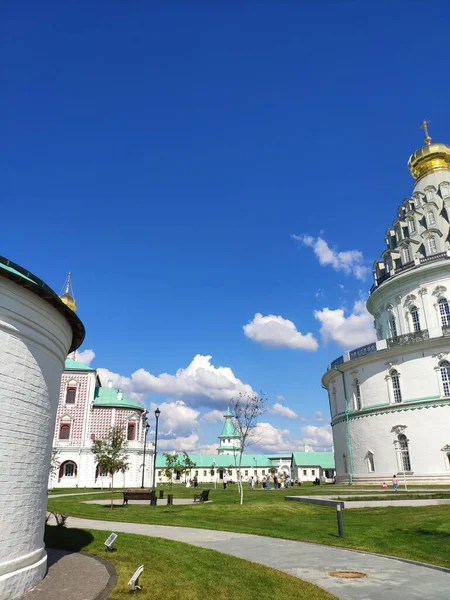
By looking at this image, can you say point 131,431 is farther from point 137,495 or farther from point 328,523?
point 328,523

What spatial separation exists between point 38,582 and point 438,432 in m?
34.6

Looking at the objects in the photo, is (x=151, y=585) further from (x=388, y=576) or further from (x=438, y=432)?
(x=438, y=432)

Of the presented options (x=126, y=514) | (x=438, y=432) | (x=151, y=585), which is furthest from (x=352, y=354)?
(x=151, y=585)

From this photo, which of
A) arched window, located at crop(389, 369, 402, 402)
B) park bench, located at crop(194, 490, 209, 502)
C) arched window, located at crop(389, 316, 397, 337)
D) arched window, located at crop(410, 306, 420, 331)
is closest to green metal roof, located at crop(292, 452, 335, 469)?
arched window, located at crop(389, 316, 397, 337)

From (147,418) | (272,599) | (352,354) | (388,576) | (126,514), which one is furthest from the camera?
(147,418)

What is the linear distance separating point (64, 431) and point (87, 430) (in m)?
2.62

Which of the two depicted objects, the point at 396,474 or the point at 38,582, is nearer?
the point at 38,582

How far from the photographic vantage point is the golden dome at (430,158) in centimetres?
4872

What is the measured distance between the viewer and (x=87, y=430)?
57.9 meters

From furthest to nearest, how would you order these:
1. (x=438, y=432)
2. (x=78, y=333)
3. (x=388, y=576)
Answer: (x=438, y=432) < (x=78, y=333) < (x=388, y=576)

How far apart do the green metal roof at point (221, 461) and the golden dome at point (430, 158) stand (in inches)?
Answer: 3539

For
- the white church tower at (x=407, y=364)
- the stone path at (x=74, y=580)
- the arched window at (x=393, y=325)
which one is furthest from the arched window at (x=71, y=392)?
the stone path at (x=74, y=580)

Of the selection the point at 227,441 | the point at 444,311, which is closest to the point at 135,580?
the point at 444,311

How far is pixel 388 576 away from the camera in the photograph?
9.62 meters
